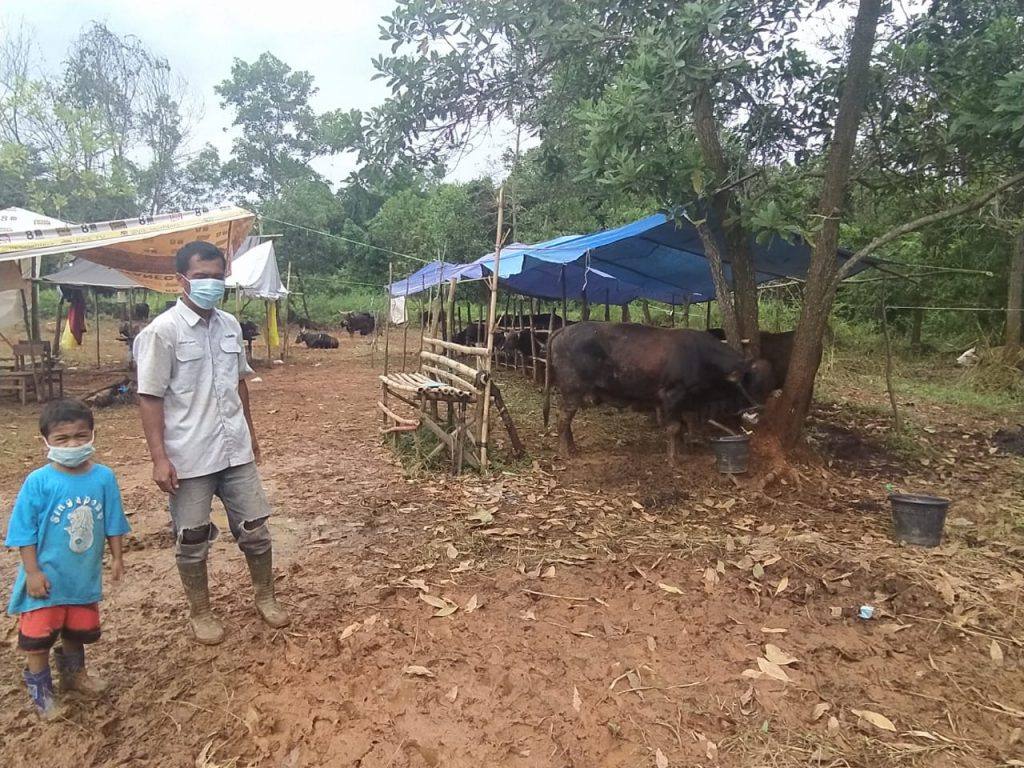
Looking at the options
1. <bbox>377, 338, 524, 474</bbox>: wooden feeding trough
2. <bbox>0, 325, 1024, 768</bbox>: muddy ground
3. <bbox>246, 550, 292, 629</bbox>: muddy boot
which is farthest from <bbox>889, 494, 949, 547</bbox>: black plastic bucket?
<bbox>246, 550, 292, 629</bbox>: muddy boot

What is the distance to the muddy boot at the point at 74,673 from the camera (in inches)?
107

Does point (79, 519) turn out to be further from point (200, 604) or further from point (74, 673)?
point (200, 604)

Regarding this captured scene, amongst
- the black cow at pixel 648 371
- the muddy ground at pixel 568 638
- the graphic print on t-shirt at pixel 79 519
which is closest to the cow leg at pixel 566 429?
the black cow at pixel 648 371

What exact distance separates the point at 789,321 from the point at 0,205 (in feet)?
74.9

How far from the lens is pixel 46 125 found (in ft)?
67.6

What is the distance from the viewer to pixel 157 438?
291cm

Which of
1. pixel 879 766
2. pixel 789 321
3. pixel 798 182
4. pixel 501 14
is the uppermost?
pixel 501 14

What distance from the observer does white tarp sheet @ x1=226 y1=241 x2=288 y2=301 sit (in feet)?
45.3

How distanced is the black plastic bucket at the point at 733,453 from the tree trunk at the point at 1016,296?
908cm

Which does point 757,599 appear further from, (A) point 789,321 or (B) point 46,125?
(B) point 46,125

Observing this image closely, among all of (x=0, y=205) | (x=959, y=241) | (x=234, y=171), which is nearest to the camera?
(x=959, y=241)

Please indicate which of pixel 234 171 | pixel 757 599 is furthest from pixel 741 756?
pixel 234 171

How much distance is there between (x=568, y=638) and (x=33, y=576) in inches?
89.4

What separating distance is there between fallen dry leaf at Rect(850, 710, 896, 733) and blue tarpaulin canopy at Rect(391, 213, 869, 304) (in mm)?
4372
